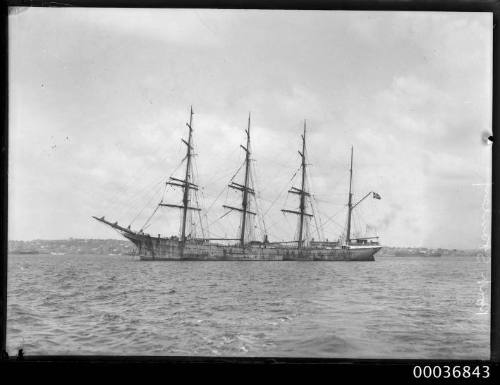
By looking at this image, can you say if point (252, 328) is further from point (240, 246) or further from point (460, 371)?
point (240, 246)

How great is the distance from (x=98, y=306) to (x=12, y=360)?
10.1 meters

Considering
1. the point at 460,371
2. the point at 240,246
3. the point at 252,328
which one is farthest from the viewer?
the point at 240,246

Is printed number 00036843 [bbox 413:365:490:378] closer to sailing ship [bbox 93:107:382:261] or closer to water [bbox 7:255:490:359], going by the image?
water [bbox 7:255:490:359]

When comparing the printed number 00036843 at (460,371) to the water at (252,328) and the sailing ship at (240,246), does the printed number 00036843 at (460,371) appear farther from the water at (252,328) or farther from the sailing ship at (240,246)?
the sailing ship at (240,246)

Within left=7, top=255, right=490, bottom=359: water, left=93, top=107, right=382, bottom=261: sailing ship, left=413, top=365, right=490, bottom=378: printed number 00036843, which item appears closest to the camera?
left=413, top=365, right=490, bottom=378: printed number 00036843

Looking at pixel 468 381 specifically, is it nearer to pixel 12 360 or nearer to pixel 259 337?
pixel 12 360

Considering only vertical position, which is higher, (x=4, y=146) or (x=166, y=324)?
(x=4, y=146)

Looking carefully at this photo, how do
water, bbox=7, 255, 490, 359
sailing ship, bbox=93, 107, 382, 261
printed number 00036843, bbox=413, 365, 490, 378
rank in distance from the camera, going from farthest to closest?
sailing ship, bbox=93, 107, 382, 261, water, bbox=7, 255, 490, 359, printed number 00036843, bbox=413, 365, 490, 378

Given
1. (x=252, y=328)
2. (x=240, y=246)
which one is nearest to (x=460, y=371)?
(x=252, y=328)

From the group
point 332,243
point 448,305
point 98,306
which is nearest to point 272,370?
point 98,306

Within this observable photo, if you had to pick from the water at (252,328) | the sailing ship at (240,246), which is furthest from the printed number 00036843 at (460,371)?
the sailing ship at (240,246)

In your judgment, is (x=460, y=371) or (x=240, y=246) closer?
(x=460, y=371)

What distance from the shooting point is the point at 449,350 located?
648 centimetres

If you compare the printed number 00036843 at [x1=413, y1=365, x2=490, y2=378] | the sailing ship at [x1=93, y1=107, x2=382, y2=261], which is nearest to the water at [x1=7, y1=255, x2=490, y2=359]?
the printed number 00036843 at [x1=413, y1=365, x2=490, y2=378]
